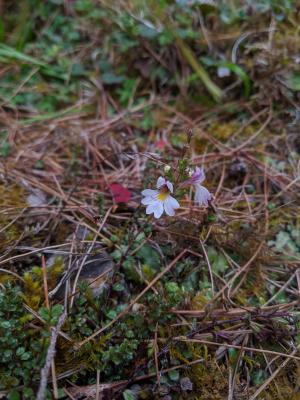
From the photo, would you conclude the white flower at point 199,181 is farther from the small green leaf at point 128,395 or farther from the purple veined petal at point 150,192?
the small green leaf at point 128,395

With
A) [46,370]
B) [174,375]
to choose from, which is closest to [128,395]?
[174,375]

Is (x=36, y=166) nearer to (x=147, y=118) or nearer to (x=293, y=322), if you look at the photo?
(x=147, y=118)

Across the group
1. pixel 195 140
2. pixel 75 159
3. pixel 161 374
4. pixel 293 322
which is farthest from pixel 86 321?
pixel 195 140

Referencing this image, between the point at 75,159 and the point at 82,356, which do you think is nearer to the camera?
the point at 82,356

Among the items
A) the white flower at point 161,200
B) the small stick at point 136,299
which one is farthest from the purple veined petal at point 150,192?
the small stick at point 136,299

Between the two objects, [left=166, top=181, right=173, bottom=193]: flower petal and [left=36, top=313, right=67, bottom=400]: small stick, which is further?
[left=166, top=181, right=173, bottom=193]: flower petal

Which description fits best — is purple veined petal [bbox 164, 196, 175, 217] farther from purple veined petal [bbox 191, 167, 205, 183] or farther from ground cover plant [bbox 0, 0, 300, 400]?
purple veined petal [bbox 191, 167, 205, 183]

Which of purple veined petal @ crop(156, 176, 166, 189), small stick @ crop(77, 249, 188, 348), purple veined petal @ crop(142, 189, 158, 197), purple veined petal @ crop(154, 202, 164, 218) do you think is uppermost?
purple veined petal @ crop(156, 176, 166, 189)

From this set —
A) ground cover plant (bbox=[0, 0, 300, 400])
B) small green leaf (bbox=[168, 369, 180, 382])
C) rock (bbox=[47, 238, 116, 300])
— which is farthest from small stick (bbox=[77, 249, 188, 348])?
small green leaf (bbox=[168, 369, 180, 382])
